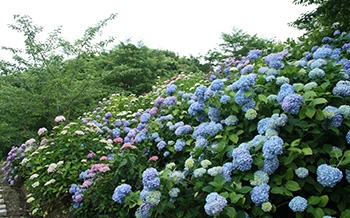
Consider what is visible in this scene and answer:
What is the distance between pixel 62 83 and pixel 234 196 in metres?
4.74

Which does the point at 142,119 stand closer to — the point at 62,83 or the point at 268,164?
the point at 268,164

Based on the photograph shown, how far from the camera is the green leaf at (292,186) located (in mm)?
1343

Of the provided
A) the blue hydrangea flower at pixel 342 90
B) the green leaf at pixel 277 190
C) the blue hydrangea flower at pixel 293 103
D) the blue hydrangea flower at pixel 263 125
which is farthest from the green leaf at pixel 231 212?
the blue hydrangea flower at pixel 342 90

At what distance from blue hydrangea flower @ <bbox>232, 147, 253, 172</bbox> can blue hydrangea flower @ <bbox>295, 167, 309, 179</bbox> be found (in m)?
0.22

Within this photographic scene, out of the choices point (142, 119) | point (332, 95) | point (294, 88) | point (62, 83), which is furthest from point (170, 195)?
point (62, 83)

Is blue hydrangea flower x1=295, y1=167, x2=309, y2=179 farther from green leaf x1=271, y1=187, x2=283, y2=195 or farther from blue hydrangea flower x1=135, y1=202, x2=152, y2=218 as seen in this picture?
blue hydrangea flower x1=135, y1=202, x2=152, y2=218

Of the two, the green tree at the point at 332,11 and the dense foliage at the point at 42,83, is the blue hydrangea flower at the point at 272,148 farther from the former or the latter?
the dense foliage at the point at 42,83

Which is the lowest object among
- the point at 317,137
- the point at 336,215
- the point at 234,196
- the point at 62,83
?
the point at 336,215

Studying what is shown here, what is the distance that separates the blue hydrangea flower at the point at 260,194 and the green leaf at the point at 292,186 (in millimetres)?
96

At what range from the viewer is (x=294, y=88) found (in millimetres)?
1681

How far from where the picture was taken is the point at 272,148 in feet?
4.53

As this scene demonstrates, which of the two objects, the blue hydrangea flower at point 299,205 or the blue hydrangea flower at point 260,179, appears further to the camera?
the blue hydrangea flower at point 260,179

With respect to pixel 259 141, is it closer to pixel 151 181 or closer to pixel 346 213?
pixel 346 213

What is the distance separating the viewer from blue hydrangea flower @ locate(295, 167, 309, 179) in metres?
1.38
